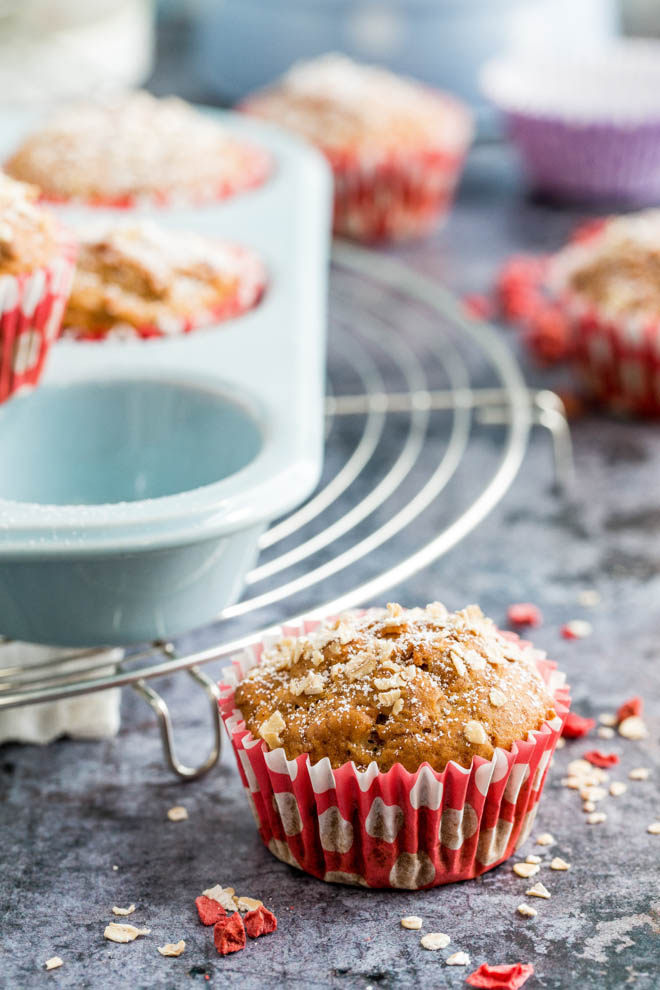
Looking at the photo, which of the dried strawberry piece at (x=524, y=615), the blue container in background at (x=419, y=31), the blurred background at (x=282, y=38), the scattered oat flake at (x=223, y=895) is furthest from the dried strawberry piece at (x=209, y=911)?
the blue container in background at (x=419, y=31)

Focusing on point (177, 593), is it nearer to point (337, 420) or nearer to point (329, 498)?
point (329, 498)

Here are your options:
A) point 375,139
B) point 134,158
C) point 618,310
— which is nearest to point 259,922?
point 618,310

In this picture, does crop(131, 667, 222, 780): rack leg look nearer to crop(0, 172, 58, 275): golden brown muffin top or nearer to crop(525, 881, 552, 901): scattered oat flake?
crop(525, 881, 552, 901): scattered oat flake

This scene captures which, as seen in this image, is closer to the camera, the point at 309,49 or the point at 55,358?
the point at 55,358

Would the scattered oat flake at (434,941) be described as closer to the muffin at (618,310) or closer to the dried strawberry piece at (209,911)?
the dried strawberry piece at (209,911)

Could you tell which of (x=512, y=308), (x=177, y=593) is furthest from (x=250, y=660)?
(x=512, y=308)

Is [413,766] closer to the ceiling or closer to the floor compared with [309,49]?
closer to the floor
